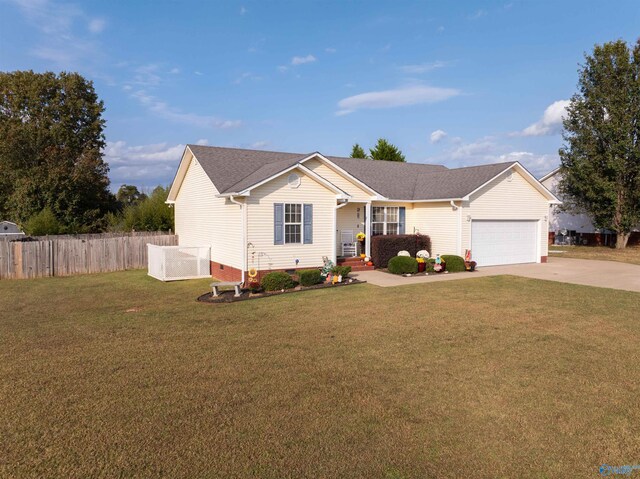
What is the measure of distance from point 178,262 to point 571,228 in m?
32.2

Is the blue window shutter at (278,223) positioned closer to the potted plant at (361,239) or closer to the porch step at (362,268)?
the porch step at (362,268)

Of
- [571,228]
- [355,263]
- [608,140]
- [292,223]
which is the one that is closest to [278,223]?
[292,223]

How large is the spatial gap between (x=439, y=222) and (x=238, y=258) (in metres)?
9.75

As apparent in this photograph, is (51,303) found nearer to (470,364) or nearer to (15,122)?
(470,364)

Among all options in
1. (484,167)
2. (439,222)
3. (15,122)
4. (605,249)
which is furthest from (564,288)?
(15,122)

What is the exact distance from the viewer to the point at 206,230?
18703 mm

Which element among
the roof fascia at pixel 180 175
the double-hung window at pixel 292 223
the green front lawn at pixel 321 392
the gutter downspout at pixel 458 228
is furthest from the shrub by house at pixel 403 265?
the roof fascia at pixel 180 175

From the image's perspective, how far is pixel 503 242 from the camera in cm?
2050

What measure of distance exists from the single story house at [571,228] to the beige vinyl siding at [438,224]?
60.7 feet

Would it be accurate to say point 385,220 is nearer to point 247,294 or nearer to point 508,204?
point 508,204

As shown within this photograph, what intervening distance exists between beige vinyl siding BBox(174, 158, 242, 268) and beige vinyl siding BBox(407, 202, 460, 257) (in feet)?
30.6

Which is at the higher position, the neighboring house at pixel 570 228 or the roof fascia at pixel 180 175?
the roof fascia at pixel 180 175

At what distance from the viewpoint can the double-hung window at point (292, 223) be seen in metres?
16.0

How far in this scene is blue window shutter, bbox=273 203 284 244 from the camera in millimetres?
15680
